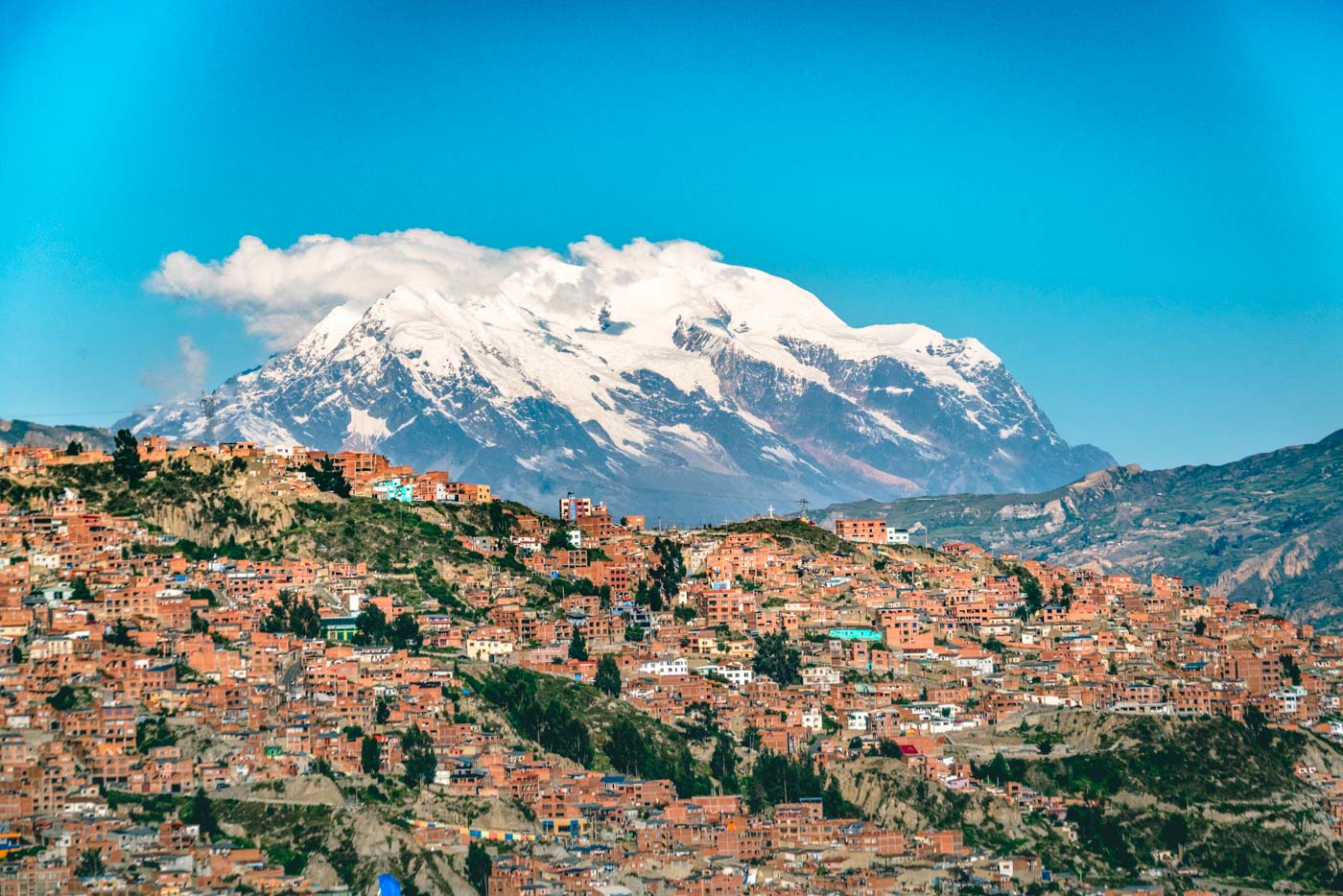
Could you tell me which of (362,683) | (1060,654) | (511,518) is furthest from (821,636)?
(362,683)

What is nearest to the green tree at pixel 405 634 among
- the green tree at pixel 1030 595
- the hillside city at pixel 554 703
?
the hillside city at pixel 554 703

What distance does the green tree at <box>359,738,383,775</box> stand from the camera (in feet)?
296

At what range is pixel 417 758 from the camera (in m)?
91.2

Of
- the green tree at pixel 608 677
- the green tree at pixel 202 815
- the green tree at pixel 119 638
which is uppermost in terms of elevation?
the green tree at pixel 119 638

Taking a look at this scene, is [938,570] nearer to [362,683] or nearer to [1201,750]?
[1201,750]

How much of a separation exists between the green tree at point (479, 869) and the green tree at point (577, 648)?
2425 cm

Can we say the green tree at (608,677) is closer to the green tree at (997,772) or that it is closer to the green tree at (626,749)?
the green tree at (626,749)

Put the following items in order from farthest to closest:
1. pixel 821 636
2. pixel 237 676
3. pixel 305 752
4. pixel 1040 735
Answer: pixel 821 636, pixel 1040 735, pixel 237 676, pixel 305 752

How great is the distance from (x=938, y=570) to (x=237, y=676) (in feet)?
169

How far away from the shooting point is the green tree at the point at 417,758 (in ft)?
297

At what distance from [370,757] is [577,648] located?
20331 millimetres

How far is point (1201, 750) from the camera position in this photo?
105 m

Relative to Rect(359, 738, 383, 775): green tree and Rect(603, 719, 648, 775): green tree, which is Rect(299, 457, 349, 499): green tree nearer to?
Rect(603, 719, 648, 775): green tree

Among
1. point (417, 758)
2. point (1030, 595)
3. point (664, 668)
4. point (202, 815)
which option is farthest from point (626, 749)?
point (1030, 595)
